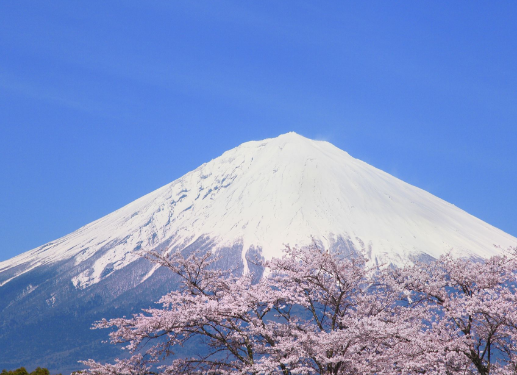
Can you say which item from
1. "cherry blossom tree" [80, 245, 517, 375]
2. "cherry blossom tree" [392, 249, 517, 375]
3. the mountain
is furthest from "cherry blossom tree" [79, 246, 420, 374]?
the mountain

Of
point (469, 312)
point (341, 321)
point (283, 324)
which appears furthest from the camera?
point (283, 324)

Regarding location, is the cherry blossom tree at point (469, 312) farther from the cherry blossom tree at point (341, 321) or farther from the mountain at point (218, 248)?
the mountain at point (218, 248)

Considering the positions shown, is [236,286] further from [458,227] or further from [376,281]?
[458,227]

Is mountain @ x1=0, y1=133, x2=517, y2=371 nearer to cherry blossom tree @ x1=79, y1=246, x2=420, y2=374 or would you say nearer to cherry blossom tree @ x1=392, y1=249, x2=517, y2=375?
cherry blossom tree @ x1=79, y1=246, x2=420, y2=374

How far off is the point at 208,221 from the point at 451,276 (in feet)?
604

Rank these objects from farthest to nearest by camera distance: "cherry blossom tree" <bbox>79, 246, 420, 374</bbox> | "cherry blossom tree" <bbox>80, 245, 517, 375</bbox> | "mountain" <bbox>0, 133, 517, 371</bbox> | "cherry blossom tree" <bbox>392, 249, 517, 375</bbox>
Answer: "mountain" <bbox>0, 133, 517, 371</bbox>
"cherry blossom tree" <bbox>79, 246, 420, 374</bbox>
"cherry blossom tree" <bbox>80, 245, 517, 375</bbox>
"cherry blossom tree" <bbox>392, 249, 517, 375</bbox>

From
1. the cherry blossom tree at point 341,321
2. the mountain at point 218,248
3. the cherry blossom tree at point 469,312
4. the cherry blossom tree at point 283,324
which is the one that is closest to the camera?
the cherry blossom tree at point 469,312

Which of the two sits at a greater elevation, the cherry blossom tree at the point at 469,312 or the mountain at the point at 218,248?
the mountain at the point at 218,248

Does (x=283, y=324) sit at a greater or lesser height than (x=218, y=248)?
lesser

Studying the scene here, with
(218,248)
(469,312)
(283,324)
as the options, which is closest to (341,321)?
(283,324)

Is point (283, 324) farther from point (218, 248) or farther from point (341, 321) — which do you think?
point (218, 248)

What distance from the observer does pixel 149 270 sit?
191125 mm

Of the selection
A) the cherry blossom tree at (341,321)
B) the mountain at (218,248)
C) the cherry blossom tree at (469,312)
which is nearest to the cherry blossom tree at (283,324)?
the cherry blossom tree at (341,321)

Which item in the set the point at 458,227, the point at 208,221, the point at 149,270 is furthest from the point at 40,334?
the point at 458,227
